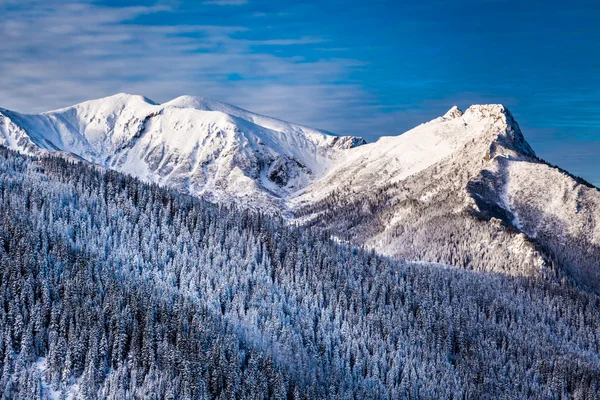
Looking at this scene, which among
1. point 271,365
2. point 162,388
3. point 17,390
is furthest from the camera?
point 271,365

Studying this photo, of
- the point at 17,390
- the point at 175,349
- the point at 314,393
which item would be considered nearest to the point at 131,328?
the point at 175,349

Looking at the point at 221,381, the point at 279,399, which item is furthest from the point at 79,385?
the point at 279,399

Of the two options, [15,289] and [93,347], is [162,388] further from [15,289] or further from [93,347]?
[15,289]

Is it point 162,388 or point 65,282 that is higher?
point 65,282

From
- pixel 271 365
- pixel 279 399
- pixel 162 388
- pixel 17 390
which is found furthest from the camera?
pixel 271 365

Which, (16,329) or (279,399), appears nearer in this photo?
(16,329)

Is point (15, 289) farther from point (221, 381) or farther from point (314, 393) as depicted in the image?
point (314, 393)

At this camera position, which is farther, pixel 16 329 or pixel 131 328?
pixel 131 328

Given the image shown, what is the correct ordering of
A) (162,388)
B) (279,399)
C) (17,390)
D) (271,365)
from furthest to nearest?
(271,365) < (279,399) < (162,388) < (17,390)

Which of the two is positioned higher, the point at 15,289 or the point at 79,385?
the point at 15,289
